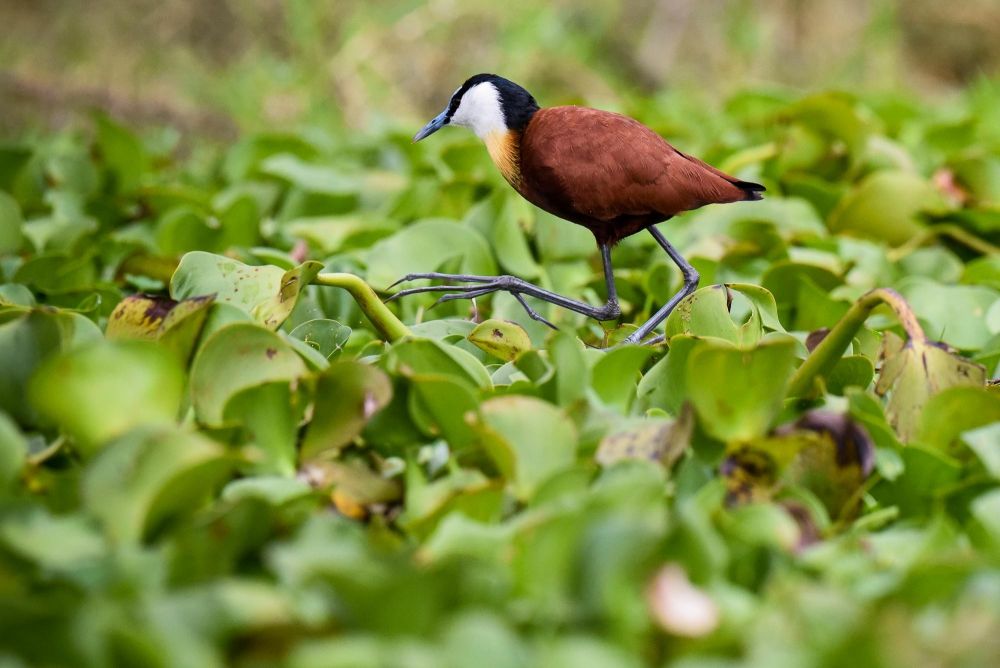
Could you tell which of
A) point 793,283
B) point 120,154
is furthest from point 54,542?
point 120,154

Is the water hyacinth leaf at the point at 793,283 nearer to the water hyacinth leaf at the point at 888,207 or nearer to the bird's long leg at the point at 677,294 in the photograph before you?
the bird's long leg at the point at 677,294

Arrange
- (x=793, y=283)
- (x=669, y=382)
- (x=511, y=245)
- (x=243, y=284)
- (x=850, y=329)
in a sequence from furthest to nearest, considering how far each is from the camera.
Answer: (x=511, y=245)
(x=793, y=283)
(x=243, y=284)
(x=669, y=382)
(x=850, y=329)

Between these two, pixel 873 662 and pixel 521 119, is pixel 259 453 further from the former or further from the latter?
pixel 521 119

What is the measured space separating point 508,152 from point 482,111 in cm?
14

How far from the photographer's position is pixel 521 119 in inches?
95.7

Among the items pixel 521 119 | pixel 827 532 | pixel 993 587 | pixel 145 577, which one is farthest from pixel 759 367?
pixel 521 119

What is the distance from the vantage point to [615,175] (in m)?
2.23

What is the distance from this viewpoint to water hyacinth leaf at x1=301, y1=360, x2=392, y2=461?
1471mm

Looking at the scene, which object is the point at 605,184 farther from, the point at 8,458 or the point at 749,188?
the point at 8,458

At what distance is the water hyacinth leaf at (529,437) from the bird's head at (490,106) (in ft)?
3.56

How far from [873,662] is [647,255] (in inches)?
77.8

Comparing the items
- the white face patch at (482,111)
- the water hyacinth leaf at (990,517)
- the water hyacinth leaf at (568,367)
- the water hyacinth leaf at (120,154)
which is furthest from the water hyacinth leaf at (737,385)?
the water hyacinth leaf at (120,154)

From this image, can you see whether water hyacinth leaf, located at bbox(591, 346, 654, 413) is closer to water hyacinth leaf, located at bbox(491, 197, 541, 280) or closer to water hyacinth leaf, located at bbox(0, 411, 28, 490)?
water hyacinth leaf, located at bbox(0, 411, 28, 490)

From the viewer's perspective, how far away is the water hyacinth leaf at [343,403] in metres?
1.47
